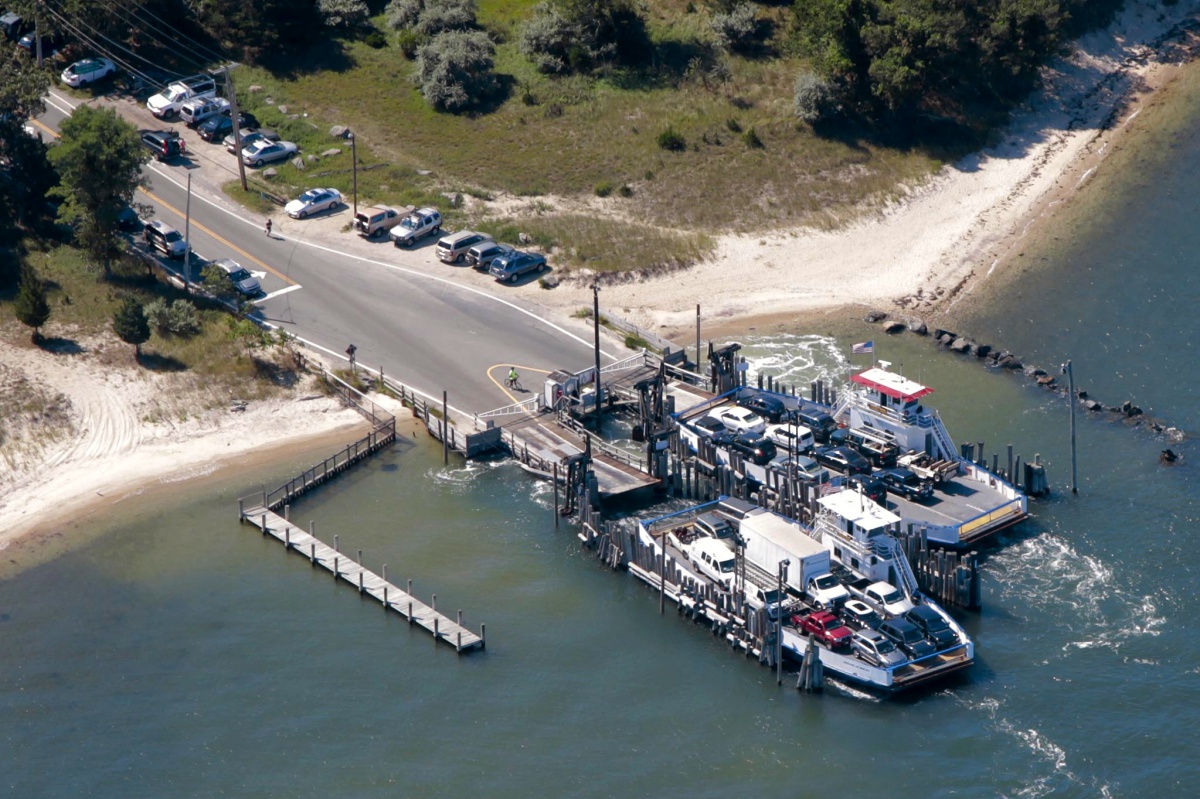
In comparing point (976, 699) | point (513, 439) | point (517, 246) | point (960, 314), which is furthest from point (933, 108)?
point (976, 699)

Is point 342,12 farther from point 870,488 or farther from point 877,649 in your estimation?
point 877,649

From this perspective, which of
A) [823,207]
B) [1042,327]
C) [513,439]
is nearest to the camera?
[513,439]

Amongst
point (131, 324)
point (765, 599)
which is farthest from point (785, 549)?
point (131, 324)

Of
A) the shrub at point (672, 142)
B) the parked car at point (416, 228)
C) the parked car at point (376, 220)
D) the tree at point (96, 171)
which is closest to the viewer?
the tree at point (96, 171)

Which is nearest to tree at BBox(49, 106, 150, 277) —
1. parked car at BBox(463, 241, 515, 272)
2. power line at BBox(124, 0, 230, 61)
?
parked car at BBox(463, 241, 515, 272)

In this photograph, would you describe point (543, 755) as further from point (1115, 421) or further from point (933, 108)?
point (933, 108)

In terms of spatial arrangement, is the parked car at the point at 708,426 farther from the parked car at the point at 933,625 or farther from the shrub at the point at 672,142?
the shrub at the point at 672,142

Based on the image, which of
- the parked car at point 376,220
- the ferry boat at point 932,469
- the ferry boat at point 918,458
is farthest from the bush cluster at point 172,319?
the ferry boat at point 932,469
